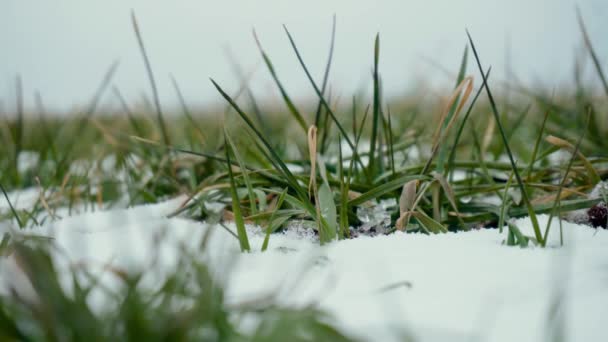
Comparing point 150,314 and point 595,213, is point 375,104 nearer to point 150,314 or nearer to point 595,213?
point 595,213

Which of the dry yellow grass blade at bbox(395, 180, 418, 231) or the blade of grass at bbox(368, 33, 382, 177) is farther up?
the blade of grass at bbox(368, 33, 382, 177)

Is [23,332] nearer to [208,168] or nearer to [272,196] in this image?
[272,196]

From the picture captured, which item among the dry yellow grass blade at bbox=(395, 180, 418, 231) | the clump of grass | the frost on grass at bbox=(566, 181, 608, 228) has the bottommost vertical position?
the frost on grass at bbox=(566, 181, 608, 228)

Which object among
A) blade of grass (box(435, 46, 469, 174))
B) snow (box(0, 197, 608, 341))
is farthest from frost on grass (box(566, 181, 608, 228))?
blade of grass (box(435, 46, 469, 174))

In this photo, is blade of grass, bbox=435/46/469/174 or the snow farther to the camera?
blade of grass, bbox=435/46/469/174

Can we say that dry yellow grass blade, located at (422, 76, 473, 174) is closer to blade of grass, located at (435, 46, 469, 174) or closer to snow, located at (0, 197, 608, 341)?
blade of grass, located at (435, 46, 469, 174)

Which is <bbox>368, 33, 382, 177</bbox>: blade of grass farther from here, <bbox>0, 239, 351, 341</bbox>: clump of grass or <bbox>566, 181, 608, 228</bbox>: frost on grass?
<bbox>0, 239, 351, 341</bbox>: clump of grass

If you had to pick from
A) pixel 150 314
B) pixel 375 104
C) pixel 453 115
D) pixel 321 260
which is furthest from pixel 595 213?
pixel 150 314

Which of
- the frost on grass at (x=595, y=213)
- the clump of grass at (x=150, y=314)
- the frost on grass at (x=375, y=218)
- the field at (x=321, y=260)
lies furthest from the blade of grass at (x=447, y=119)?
the clump of grass at (x=150, y=314)

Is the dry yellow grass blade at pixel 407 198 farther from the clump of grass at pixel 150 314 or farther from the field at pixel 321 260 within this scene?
the clump of grass at pixel 150 314

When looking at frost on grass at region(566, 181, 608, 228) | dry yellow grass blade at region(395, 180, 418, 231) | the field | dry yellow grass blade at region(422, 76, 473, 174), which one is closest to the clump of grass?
the field
